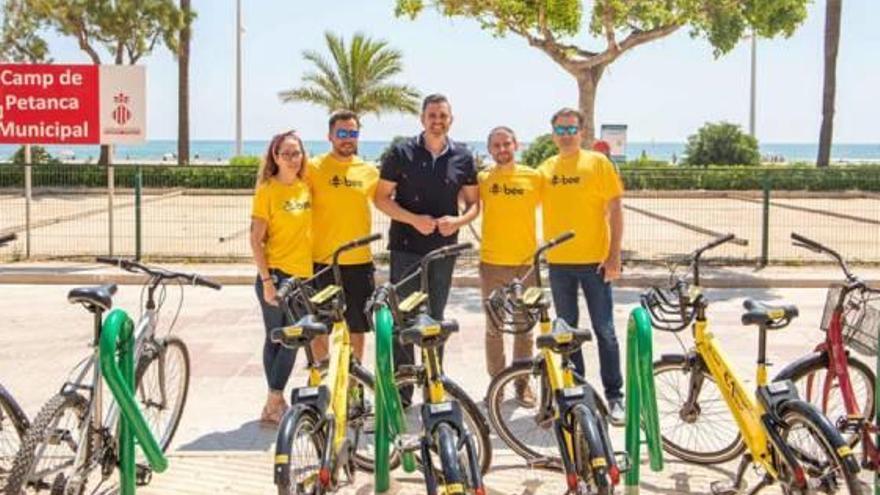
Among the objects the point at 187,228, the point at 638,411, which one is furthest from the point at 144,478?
the point at 187,228

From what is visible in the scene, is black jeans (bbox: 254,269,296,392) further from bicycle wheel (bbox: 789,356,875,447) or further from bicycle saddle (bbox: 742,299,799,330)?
bicycle wheel (bbox: 789,356,875,447)

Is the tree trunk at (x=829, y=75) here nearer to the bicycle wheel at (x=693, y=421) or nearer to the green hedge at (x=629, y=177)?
the green hedge at (x=629, y=177)

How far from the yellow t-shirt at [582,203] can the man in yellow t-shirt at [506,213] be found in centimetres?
22

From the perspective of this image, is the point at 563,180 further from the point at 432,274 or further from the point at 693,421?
the point at 693,421

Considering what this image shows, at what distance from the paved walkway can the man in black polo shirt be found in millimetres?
1115

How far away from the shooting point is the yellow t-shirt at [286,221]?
5.80 m

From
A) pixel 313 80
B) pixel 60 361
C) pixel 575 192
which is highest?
pixel 313 80

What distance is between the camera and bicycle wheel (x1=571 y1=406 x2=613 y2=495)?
3.91 m

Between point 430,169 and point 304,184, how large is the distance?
0.77 m

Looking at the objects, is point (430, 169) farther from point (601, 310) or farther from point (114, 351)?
point (114, 351)

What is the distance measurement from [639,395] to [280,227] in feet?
7.59

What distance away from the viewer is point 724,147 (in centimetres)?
3503

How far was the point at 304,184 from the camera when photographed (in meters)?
5.93

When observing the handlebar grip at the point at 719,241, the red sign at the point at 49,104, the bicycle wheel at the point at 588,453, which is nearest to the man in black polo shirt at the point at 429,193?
the handlebar grip at the point at 719,241
